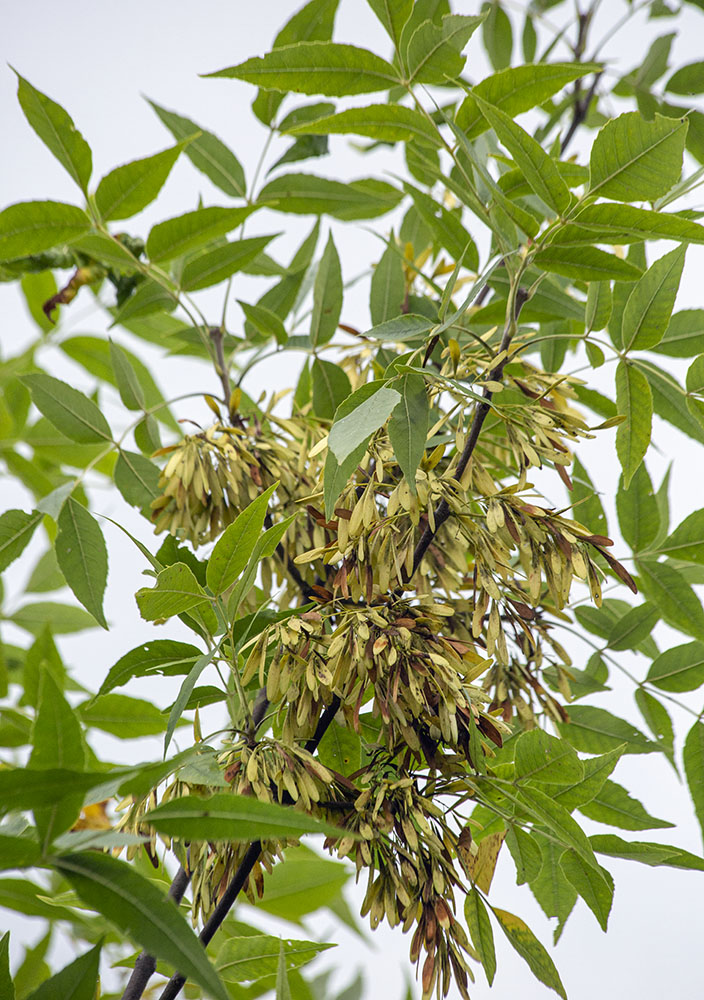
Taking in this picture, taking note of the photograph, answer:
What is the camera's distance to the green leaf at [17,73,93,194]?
20.5 inches

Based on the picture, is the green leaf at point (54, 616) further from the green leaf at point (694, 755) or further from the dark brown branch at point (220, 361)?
the green leaf at point (694, 755)

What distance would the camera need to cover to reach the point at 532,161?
41 centimetres

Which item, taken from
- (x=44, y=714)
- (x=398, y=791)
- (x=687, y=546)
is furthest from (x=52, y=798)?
(x=687, y=546)

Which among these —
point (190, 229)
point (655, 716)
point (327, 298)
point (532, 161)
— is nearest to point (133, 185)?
point (190, 229)

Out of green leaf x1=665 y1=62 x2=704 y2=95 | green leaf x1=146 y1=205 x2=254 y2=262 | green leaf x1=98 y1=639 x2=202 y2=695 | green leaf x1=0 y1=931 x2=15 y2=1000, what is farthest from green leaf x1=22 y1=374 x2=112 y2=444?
green leaf x1=665 y1=62 x2=704 y2=95

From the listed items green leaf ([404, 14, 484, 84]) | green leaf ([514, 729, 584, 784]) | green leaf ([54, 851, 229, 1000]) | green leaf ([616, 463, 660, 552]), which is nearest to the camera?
green leaf ([54, 851, 229, 1000])

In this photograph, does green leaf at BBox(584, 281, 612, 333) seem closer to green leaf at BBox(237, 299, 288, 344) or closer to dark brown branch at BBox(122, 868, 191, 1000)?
green leaf at BBox(237, 299, 288, 344)

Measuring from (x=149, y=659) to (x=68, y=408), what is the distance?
243 millimetres

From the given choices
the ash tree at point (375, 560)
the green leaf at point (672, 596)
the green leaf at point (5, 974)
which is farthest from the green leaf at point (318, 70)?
the green leaf at point (5, 974)

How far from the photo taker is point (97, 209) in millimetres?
558

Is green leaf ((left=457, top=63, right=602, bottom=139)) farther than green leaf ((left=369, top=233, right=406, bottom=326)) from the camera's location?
No

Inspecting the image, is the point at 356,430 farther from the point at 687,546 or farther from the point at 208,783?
the point at 687,546

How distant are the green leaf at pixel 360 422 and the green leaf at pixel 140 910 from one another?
0.52 ft

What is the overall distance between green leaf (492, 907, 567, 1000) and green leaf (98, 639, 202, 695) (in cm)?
19
